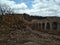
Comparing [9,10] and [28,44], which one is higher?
[9,10]

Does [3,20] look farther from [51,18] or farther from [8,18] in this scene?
[51,18]

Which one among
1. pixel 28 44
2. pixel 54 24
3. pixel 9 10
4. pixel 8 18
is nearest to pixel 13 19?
pixel 8 18

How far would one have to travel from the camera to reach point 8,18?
22.6 meters

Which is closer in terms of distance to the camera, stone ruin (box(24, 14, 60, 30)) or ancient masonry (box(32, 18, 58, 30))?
stone ruin (box(24, 14, 60, 30))

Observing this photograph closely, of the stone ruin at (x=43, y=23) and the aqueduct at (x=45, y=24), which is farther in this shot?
the aqueduct at (x=45, y=24)

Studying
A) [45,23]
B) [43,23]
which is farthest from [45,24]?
[43,23]

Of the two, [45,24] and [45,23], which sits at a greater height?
[45,23]

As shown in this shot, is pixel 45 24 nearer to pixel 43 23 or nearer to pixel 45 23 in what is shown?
pixel 45 23

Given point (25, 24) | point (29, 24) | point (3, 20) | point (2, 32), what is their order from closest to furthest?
point (2, 32) < point (3, 20) < point (25, 24) < point (29, 24)

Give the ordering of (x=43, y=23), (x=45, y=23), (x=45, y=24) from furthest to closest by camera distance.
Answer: (x=43, y=23) < (x=45, y=23) < (x=45, y=24)

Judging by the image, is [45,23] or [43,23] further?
[43,23]

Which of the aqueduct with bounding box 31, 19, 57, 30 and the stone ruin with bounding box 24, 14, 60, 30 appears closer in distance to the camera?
the stone ruin with bounding box 24, 14, 60, 30

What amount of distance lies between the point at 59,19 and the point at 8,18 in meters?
8.34

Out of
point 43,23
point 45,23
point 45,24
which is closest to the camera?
point 45,24
